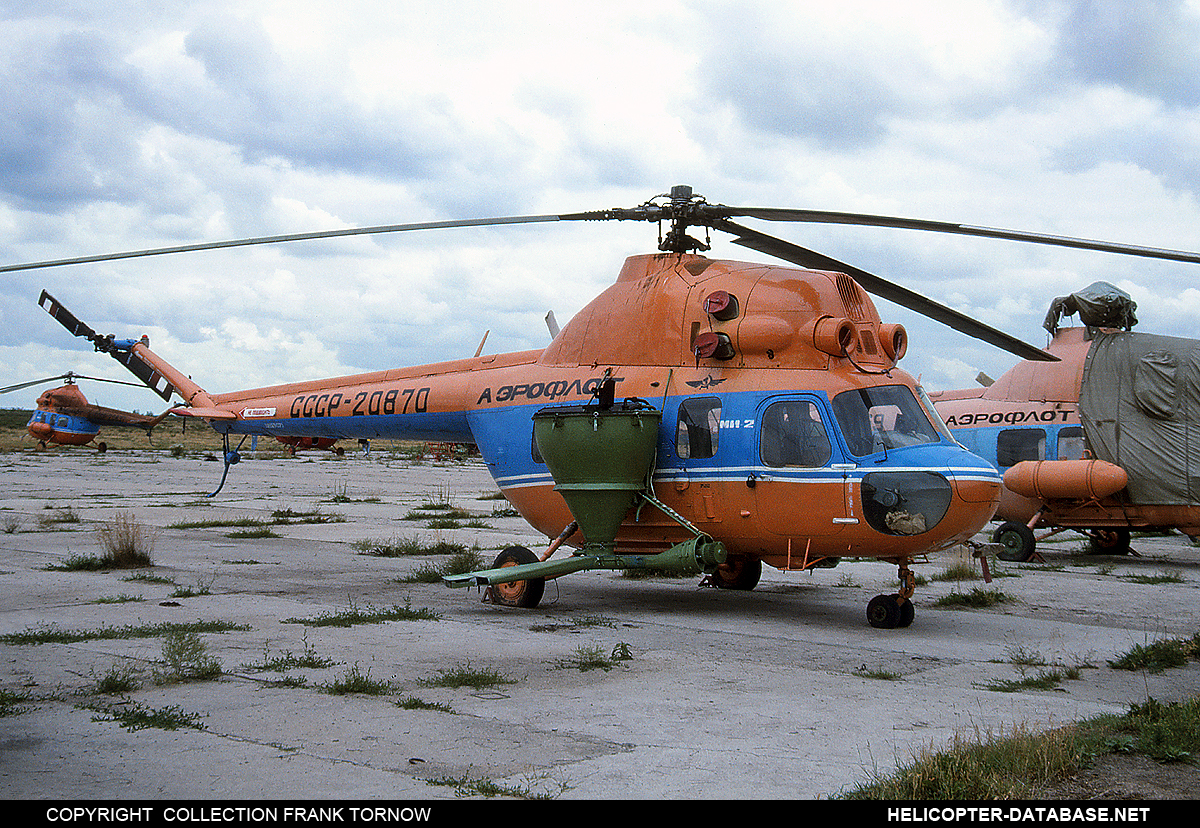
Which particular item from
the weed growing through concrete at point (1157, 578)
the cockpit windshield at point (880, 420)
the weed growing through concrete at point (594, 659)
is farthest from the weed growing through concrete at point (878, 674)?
the weed growing through concrete at point (1157, 578)

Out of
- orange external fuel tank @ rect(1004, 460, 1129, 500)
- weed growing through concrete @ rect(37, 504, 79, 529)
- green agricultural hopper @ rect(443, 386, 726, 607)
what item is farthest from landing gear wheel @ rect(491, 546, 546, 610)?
weed growing through concrete @ rect(37, 504, 79, 529)

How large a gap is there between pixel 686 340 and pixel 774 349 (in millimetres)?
1090

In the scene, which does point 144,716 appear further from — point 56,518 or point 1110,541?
point 1110,541

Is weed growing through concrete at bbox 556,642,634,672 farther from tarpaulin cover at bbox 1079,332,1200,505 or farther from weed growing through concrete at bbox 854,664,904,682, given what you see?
tarpaulin cover at bbox 1079,332,1200,505

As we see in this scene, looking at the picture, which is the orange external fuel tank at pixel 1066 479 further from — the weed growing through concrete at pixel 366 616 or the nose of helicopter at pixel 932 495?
the weed growing through concrete at pixel 366 616

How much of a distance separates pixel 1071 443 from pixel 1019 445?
2.86ft

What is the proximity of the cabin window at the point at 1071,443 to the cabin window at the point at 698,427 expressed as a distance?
9.24m

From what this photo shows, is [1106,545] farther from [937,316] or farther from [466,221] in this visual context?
[466,221]

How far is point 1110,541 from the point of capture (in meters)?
18.3

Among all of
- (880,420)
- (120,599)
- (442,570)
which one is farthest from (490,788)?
(442,570)

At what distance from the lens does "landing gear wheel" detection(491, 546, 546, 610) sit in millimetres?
11406

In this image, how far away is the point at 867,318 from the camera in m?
11.3

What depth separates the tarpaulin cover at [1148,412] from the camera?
52.4 feet

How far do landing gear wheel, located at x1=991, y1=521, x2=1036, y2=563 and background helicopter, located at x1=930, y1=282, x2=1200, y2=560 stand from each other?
17 mm
